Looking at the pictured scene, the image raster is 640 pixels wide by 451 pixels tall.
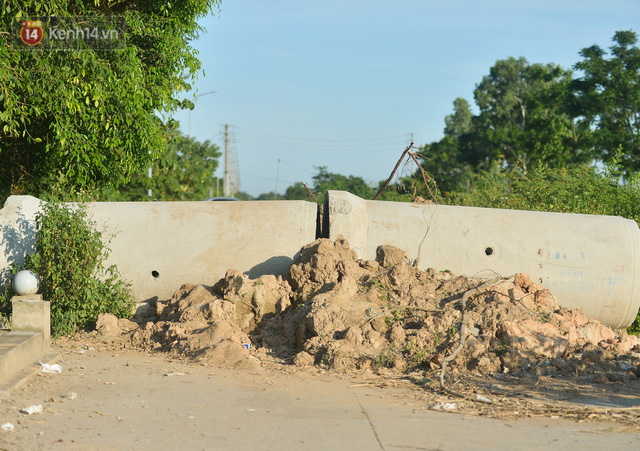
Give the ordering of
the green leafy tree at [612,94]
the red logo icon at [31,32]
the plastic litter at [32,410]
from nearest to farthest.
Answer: the plastic litter at [32,410] < the red logo icon at [31,32] < the green leafy tree at [612,94]

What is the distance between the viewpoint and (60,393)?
5.39 m

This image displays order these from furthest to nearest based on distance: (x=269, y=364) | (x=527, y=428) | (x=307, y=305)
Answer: (x=307, y=305)
(x=269, y=364)
(x=527, y=428)

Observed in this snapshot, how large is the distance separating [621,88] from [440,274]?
22.6 metres

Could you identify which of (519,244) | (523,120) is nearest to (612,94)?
(523,120)

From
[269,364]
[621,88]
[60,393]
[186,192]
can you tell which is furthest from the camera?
[621,88]

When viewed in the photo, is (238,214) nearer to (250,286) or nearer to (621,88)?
(250,286)

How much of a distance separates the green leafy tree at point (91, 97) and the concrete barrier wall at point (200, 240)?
1164 mm

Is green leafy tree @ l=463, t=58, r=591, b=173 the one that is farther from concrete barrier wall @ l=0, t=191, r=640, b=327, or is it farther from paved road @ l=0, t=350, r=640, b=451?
paved road @ l=0, t=350, r=640, b=451

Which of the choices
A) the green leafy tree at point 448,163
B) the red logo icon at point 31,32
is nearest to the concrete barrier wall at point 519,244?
the red logo icon at point 31,32

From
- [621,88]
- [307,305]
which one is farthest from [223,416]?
[621,88]

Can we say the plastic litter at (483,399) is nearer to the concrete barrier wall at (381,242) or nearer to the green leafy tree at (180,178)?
the concrete barrier wall at (381,242)

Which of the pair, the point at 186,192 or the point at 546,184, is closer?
the point at 546,184

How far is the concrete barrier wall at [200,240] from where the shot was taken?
841 centimetres

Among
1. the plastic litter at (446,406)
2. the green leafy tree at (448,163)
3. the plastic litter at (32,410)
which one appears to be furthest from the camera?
the green leafy tree at (448,163)
